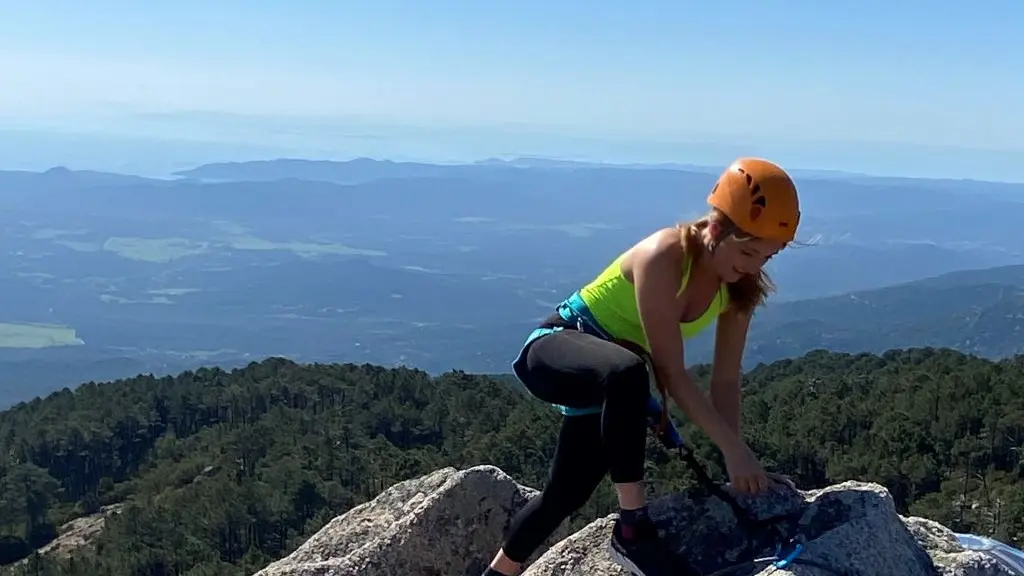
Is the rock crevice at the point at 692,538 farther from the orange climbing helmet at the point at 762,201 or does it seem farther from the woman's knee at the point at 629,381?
the orange climbing helmet at the point at 762,201

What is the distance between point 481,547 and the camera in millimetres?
7375

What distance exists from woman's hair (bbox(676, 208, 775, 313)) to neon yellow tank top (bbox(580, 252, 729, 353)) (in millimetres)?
72

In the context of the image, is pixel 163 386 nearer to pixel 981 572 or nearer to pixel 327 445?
pixel 327 445

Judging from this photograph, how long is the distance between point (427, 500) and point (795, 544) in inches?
126

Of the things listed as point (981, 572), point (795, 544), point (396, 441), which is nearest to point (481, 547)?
point (795, 544)

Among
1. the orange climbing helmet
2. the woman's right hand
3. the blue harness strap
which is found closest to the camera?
the orange climbing helmet

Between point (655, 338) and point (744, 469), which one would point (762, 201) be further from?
point (744, 469)

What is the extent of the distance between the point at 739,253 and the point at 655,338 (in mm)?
621

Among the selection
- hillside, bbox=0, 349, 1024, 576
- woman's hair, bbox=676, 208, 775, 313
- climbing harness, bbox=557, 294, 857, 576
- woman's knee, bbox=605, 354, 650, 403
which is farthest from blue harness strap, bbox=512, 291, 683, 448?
hillside, bbox=0, 349, 1024, 576


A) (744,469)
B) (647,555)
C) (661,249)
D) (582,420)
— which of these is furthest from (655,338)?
(647,555)

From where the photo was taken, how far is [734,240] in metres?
5.08

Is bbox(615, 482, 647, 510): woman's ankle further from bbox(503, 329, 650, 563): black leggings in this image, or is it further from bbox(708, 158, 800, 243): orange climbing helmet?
bbox(708, 158, 800, 243): orange climbing helmet

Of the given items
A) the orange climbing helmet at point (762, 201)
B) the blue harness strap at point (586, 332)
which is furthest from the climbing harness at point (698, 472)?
the orange climbing helmet at point (762, 201)

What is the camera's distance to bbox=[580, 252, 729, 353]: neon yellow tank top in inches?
216
